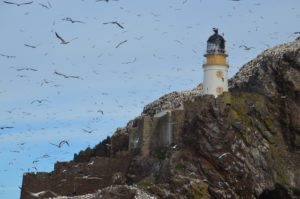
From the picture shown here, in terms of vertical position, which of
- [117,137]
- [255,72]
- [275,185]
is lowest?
[275,185]

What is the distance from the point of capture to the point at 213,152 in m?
64.9

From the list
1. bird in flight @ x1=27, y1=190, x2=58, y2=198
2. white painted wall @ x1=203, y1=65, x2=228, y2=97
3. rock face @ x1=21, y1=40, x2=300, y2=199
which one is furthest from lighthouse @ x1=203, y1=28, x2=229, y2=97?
bird in flight @ x1=27, y1=190, x2=58, y2=198

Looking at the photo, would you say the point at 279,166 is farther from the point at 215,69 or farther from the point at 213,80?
the point at 215,69

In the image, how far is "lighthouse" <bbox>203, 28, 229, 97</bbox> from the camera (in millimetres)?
71875

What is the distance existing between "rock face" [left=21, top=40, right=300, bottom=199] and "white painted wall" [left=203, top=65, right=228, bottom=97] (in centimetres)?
148

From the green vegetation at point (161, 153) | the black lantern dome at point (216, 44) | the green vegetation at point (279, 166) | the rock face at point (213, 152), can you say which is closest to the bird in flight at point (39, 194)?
the rock face at point (213, 152)

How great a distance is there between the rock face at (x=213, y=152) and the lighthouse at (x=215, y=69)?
1526 millimetres

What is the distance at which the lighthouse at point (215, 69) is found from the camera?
7188cm

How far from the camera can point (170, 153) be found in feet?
214

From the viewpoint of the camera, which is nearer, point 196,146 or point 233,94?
point 196,146

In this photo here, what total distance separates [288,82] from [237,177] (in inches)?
506

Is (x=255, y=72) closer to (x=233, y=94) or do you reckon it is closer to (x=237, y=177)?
(x=233, y=94)

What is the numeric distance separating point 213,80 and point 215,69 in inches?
41.6

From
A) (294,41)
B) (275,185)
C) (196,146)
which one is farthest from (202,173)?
(294,41)
